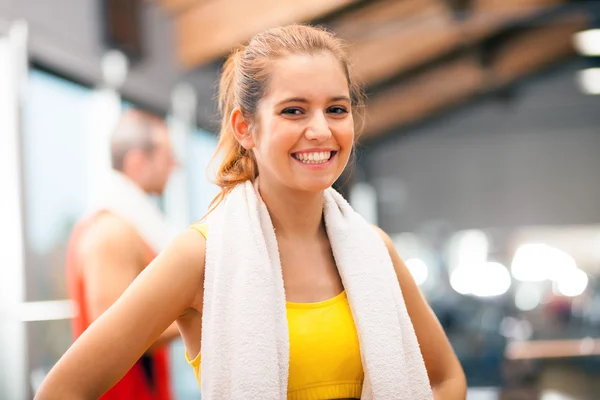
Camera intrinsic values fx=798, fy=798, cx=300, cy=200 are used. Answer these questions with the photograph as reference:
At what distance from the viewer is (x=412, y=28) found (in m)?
8.52

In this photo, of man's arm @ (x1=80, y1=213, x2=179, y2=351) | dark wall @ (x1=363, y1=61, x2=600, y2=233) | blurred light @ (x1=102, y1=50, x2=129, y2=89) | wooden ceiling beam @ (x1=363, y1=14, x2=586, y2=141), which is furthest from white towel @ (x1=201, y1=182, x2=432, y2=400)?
dark wall @ (x1=363, y1=61, x2=600, y2=233)

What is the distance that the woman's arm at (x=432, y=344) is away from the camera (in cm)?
136

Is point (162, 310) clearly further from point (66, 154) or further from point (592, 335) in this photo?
point (592, 335)

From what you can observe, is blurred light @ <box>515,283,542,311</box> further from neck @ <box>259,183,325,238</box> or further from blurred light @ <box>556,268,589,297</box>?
neck @ <box>259,183,325,238</box>

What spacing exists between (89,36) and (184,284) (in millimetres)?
4173

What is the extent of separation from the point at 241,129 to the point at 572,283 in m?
10.3

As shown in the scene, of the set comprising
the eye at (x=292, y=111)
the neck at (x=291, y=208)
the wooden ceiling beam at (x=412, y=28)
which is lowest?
the neck at (x=291, y=208)

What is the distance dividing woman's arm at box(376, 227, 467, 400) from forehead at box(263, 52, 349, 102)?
0.31 meters

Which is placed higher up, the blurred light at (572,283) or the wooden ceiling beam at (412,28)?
the wooden ceiling beam at (412,28)

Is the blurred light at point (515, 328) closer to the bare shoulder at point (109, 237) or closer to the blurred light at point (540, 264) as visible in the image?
the blurred light at point (540, 264)

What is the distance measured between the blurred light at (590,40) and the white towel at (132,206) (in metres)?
8.62

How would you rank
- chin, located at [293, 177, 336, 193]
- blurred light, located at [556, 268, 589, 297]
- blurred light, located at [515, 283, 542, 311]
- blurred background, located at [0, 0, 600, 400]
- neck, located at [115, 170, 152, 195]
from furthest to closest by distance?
blurred light, located at [515, 283, 542, 311] < blurred light, located at [556, 268, 589, 297] < blurred background, located at [0, 0, 600, 400] < neck, located at [115, 170, 152, 195] < chin, located at [293, 177, 336, 193]

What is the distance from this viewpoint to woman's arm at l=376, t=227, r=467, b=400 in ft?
4.48

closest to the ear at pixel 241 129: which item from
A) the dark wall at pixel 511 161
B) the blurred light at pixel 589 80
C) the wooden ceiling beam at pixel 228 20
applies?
the wooden ceiling beam at pixel 228 20
